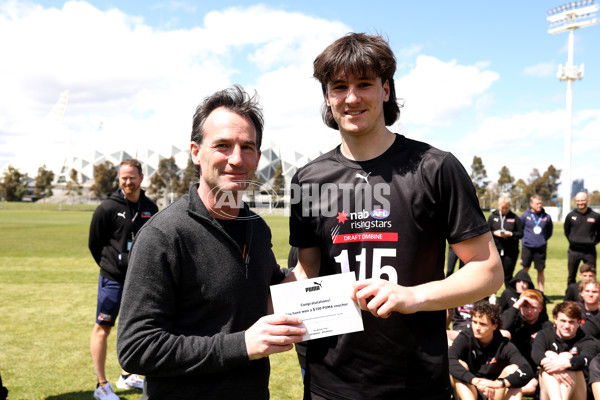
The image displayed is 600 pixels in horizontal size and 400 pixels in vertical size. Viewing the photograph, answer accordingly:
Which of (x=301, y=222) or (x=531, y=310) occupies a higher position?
(x=301, y=222)

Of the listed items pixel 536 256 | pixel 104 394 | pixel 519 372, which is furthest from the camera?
pixel 536 256

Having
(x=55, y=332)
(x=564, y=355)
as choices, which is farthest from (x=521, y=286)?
(x=55, y=332)

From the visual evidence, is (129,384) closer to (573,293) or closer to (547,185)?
(573,293)

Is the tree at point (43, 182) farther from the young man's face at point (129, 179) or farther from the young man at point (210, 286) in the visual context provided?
the young man at point (210, 286)

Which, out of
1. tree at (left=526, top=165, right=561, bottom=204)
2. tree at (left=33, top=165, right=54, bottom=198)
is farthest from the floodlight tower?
tree at (left=33, top=165, right=54, bottom=198)

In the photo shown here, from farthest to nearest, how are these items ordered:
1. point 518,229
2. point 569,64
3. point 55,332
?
point 569,64 → point 518,229 → point 55,332

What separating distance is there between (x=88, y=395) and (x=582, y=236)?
36.0 feet

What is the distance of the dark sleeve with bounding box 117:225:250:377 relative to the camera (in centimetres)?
171

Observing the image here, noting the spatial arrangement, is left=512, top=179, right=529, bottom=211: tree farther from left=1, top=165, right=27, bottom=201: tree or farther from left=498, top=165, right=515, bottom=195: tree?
left=1, top=165, right=27, bottom=201: tree

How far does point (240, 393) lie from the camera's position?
6.11 ft

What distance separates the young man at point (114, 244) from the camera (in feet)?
17.0

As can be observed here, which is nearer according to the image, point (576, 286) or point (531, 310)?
point (531, 310)

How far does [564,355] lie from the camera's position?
4.71m

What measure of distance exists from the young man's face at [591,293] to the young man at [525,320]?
582 millimetres
